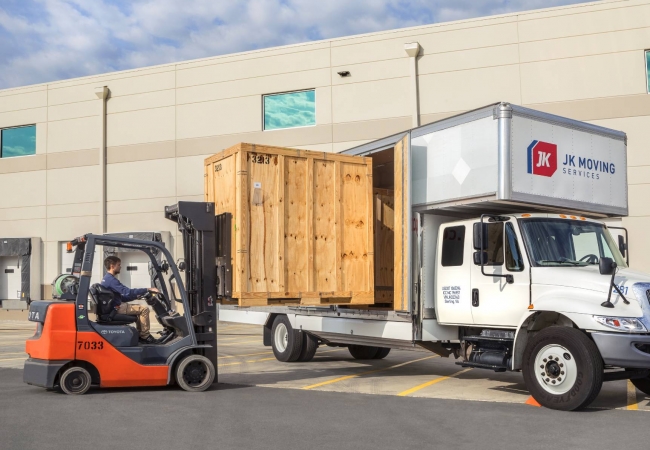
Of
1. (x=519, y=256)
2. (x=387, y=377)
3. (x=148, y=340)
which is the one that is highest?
(x=519, y=256)

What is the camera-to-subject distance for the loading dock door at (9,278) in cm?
2931

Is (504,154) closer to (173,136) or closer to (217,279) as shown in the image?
(217,279)

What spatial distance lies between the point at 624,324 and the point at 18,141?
26.9 meters

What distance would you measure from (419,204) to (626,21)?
12.9 meters

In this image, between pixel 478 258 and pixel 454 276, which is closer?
pixel 478 258

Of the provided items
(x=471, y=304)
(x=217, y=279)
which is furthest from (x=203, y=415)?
(x=471, y=304)

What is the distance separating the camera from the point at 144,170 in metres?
27.1

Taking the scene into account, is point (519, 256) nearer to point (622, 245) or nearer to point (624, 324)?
point (624, 324)

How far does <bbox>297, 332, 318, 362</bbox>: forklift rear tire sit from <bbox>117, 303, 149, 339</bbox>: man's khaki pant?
13.6 feet

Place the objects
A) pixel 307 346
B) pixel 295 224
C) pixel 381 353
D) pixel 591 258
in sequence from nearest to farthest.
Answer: pixel 591 258
pixel 295 224
pixel 307 346
pixel 381 353

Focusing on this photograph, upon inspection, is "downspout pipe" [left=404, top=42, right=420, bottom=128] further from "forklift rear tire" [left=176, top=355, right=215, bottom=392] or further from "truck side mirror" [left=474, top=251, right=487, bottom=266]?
"forklift rear tire" [left=176, top=355, right=215, bottom=392]

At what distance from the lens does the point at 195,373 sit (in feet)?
33.4

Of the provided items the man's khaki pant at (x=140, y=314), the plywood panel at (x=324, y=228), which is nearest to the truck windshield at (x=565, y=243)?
the plywood panel at (x=324, y=228)

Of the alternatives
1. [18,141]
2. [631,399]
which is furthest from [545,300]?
[18,141]
